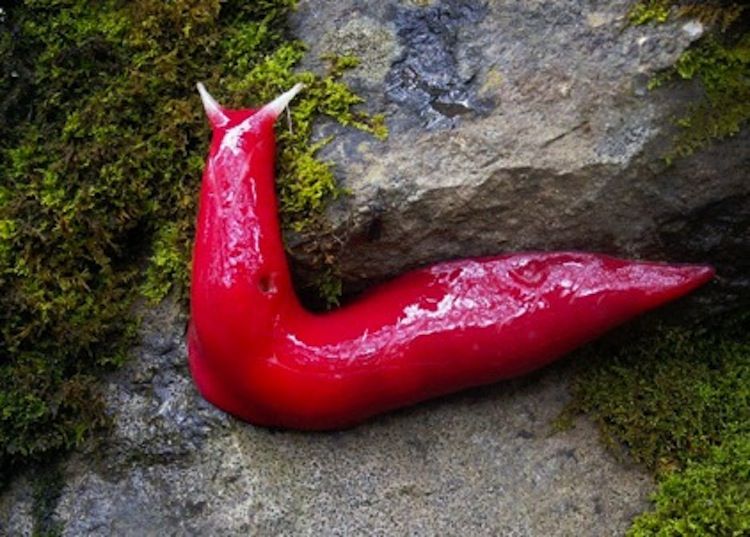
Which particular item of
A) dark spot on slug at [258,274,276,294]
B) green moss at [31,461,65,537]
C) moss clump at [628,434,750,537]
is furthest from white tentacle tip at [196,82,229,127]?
moss clump at [628,434,750,537]

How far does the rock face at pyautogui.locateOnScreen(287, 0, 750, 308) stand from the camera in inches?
116

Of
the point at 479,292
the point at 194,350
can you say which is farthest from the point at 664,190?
the point at 194,350

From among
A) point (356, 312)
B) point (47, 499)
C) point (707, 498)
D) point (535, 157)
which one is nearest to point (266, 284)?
point (356, 312)

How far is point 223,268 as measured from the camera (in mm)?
2926

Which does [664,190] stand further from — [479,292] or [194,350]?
[194,350]

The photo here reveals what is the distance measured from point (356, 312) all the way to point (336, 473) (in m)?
0.46

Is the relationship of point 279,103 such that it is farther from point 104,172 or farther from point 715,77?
point 715,77

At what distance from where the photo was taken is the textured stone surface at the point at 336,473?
307 cm

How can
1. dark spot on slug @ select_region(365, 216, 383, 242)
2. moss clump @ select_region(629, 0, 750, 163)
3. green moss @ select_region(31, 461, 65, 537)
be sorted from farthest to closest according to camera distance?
green moss @ select_region(31, 461, 65, 537)
dark spot on slug @ select_region(365, 216, 383, 242)
moss clump @ select_region(629, 0, 750, 163)

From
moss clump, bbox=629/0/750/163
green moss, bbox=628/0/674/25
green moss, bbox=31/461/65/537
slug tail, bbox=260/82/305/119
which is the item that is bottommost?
green moss, bbox=31/461/65/537

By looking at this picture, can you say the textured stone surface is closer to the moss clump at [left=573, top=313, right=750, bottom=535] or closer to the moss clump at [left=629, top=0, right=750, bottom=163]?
the moss clump at [left=573, top=313, right=750, bottom=535]

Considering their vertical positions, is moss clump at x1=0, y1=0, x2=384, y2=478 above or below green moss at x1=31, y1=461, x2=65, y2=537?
above

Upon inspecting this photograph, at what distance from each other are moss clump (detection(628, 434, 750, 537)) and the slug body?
460 mm

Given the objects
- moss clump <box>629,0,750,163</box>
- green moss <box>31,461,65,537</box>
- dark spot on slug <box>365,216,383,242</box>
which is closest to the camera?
moss clump <box>629,0,750,163</box>
